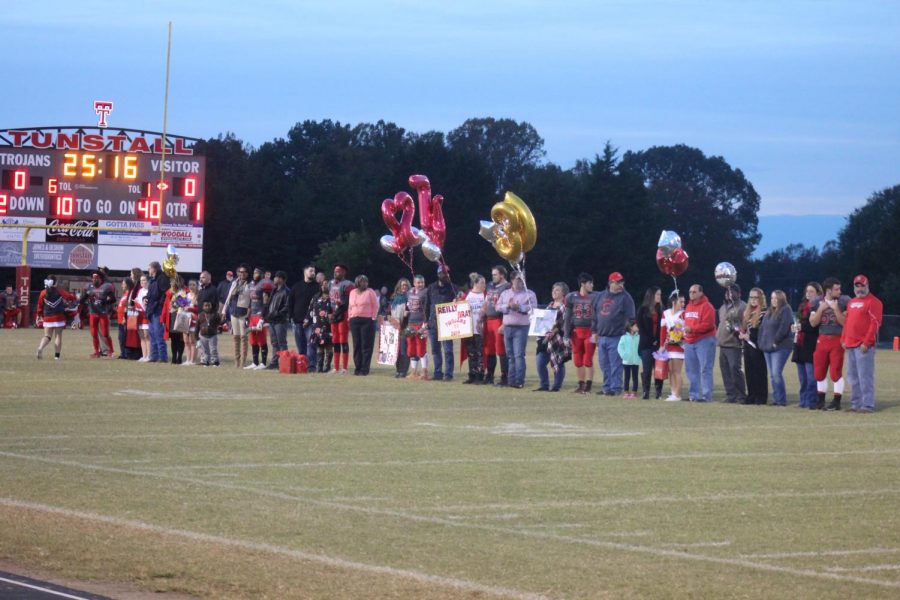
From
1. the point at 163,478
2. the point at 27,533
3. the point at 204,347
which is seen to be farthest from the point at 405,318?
the point at 27,533

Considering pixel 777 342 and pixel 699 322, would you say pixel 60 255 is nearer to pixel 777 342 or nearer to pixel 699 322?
pixel 699 322

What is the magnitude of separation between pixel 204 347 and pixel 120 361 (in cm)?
192

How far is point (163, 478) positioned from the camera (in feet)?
37.0

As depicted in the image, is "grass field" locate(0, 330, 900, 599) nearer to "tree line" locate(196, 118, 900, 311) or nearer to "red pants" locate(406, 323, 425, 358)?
"red pants" locate(406, 323, 425, 358)

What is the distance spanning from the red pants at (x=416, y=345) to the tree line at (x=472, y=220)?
153 ft

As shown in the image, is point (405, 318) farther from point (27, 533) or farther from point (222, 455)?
point (27, 533)

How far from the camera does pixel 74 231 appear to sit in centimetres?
5091

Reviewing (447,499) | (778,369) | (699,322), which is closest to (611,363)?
(699,322)

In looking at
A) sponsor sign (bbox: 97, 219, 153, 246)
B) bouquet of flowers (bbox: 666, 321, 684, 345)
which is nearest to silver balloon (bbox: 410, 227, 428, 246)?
bouquet of flowers (bbox: 666, 321, 684, 345)

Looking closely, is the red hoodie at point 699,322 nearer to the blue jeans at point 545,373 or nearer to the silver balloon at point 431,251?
the blue jeans at point 545,373

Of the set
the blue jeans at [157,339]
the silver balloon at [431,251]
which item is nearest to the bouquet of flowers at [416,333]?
the silver balloon at [431,251]

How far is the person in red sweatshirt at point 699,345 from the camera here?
2086 centimetres

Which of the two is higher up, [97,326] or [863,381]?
[97,326]

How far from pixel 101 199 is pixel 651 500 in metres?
41.5
